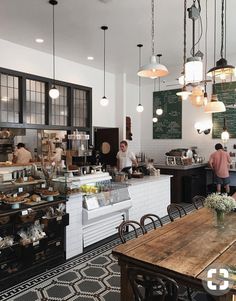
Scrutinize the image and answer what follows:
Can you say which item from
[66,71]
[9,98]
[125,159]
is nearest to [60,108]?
[66,71]

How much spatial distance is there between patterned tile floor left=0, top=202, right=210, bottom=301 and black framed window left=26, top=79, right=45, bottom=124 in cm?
357

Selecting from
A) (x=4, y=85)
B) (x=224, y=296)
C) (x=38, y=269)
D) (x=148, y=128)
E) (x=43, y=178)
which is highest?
(x=4, y=85)

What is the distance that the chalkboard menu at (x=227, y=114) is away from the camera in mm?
8250

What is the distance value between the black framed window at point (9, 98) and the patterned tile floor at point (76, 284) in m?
3.40

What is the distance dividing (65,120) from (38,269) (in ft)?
14.1

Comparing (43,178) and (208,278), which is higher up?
(43,178)

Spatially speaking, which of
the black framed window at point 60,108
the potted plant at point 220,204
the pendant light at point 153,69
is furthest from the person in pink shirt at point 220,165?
the pendant light at point 153,69

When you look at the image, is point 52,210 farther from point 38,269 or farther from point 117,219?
point 117,219

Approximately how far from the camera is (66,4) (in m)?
4.06

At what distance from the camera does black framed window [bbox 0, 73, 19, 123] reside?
5.63 m

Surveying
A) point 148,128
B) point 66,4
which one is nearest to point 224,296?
point 66,4

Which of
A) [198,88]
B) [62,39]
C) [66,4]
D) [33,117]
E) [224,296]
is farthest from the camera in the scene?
[33,117]

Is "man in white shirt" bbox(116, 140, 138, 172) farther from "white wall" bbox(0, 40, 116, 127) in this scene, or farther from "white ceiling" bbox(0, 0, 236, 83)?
"white ceiling" bbox(0, 0, 236, 83)

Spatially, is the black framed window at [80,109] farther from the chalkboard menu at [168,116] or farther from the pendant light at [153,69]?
the pendant light at [153,69]
